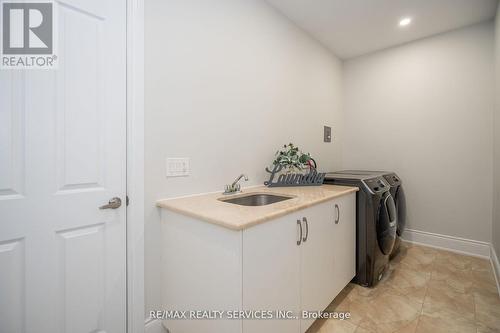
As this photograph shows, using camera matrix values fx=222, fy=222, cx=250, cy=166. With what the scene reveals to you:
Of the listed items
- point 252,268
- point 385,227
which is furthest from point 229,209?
point 385,227

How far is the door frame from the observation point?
1254 mm

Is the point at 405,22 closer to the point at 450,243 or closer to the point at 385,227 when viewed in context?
the point at 385,227

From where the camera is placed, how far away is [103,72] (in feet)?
3.85

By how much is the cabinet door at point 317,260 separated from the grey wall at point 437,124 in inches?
78.9

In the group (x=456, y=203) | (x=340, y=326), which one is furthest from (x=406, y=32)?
(x=340, y=326)

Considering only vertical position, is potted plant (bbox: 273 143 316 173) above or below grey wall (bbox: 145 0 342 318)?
below

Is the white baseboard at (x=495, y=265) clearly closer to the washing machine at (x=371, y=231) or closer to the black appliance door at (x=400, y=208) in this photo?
the black appliance door at (x=400, y=208)

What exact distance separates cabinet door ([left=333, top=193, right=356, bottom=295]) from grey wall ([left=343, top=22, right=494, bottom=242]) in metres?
1.56

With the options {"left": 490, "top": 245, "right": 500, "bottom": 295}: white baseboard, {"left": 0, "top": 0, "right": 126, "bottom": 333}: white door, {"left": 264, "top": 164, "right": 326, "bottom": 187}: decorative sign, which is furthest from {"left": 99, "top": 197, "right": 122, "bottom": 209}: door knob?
{"left": 490, "top": 245, "right": 500, "bottom": 295}: white baseboard

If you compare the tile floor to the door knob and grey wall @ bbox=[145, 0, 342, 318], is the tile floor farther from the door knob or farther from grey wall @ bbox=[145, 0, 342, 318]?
the door knob

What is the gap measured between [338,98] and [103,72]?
3076mm

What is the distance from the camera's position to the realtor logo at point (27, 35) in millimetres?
966

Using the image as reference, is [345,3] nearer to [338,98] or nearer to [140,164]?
[338,98]

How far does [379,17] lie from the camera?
7.66ft
